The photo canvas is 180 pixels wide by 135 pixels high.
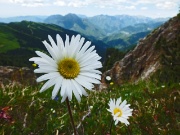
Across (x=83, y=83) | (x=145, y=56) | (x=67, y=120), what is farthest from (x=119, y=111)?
(x=145, y=56)

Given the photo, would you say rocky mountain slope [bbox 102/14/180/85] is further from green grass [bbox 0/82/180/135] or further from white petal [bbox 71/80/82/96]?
white petal [bbox 71/80/82/96]

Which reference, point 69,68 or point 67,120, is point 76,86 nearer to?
point 69,68

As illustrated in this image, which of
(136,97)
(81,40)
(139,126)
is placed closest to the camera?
(81,40)

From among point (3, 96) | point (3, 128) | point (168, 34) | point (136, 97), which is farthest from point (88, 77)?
point (168, 34)

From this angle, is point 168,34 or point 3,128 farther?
point 168,34

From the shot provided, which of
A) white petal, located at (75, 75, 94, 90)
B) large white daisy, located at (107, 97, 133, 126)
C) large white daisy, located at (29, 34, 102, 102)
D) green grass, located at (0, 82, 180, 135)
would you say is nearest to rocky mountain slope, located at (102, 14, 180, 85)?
Answer: green grass, located at (0, 82, 180, 135)

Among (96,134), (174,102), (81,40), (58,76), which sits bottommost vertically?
(96,134)

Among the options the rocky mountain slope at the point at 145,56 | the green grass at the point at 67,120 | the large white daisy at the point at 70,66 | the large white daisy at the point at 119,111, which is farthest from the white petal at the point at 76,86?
the rocky mountain slope at the point at 145,56

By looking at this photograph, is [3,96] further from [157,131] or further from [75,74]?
[75,74]

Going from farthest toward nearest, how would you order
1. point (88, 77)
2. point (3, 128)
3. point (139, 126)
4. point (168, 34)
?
point (168, 34), point (139, 126), point (3, 128), point (88, 77)
